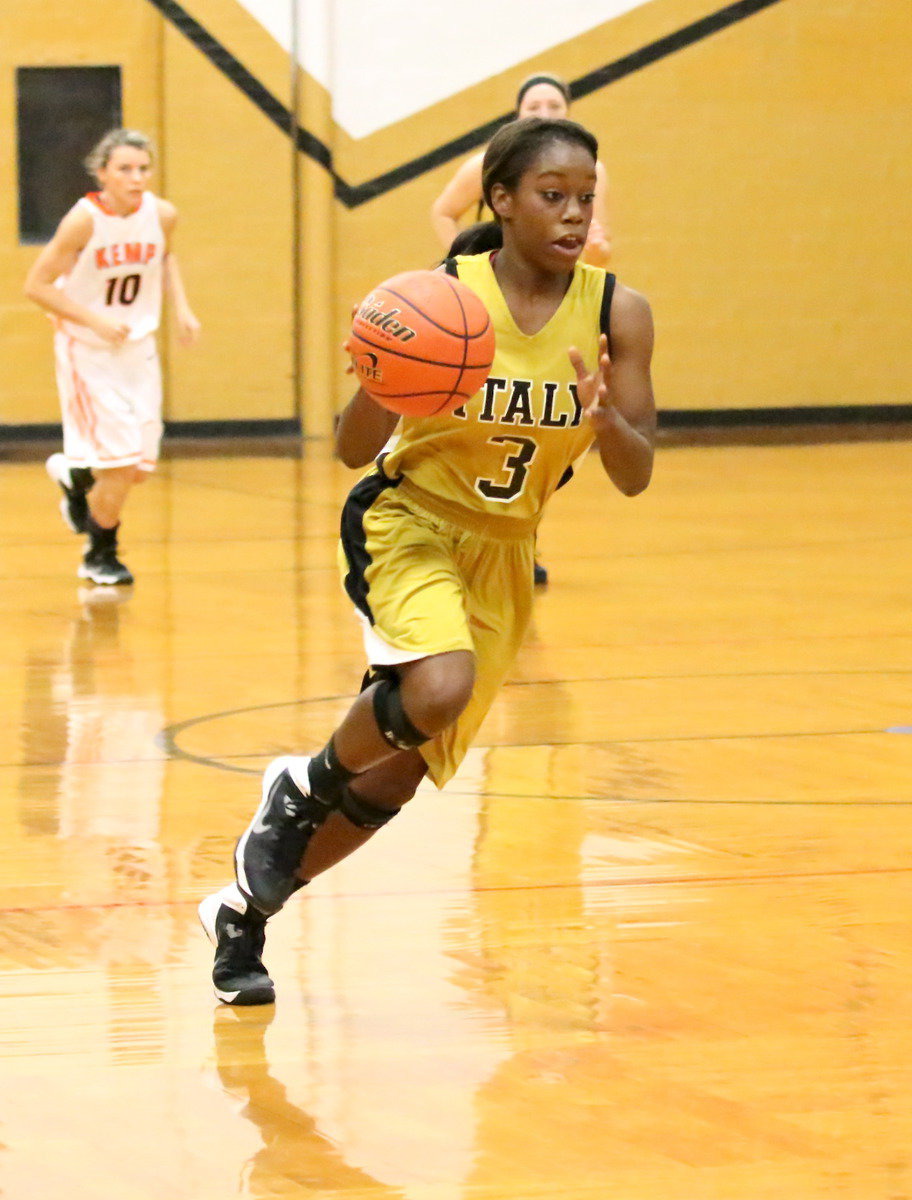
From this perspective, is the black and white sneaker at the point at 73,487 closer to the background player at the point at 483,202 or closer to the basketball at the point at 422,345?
the background player at the point at 483,202

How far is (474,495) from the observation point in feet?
12.5

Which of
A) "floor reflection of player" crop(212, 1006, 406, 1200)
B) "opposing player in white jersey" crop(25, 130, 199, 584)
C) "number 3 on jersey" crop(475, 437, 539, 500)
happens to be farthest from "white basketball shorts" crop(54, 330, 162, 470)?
"floor reflection of player" crop(212, 1006, 406, 1200)

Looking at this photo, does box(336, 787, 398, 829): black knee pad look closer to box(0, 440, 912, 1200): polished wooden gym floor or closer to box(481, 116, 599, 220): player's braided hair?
box(0, 440, 912, 1200): polished wooden gym floor

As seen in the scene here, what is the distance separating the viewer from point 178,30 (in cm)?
1414

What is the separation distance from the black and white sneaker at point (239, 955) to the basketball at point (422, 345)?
2.80ft

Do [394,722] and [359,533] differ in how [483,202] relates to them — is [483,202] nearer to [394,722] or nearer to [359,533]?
[359,533]

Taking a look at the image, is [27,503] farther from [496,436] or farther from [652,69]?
[496,436]

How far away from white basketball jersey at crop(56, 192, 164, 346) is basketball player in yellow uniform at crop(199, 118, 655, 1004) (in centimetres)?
503

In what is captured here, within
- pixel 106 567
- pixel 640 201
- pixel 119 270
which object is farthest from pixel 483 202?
pixel 640 201

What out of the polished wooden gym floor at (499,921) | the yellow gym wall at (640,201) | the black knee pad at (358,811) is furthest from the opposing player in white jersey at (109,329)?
the yellow gym wall at (640,201)

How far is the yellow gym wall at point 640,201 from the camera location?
46.7ft

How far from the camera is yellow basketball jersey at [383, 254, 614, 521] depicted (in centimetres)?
377

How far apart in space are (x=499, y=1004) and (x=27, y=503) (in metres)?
8.18

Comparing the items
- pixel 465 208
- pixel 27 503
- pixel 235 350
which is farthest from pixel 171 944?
pixel 235 350
